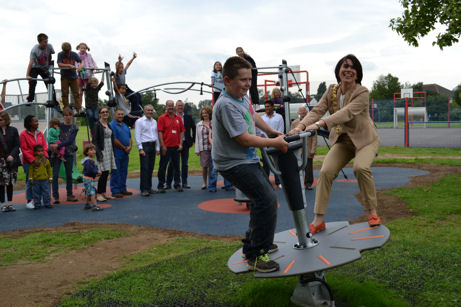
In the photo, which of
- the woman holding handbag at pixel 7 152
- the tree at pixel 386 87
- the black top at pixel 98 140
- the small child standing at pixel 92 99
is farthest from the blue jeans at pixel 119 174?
the tree at pixel 386 87

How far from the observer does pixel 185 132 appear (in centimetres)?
1012

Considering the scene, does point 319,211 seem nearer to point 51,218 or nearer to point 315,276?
point 315,276

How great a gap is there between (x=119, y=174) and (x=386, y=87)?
72.1 meters

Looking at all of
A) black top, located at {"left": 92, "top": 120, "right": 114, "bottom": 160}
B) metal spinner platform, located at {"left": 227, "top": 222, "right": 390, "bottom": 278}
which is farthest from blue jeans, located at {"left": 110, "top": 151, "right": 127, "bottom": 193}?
metal spinner platform, located at {"left": 227, "top": 222, "right": 390, "bottom": 278}

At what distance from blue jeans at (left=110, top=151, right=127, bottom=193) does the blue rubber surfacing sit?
48 centimetres

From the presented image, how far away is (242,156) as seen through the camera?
10.6 ft

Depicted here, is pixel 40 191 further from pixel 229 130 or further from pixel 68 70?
pixel 229 130

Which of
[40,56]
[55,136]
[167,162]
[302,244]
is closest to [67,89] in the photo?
[40,56]

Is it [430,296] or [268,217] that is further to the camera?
[430,296]

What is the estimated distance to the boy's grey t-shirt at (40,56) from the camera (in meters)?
9.34

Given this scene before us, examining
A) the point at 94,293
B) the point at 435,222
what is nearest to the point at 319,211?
the point at 94,293

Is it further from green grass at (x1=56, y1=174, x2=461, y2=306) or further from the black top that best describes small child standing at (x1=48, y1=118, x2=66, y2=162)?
green grass at (x1=56, y1=174, x2=461, y2=306)

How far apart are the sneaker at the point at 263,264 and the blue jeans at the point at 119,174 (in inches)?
264

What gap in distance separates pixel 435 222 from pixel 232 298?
374 cm
